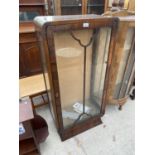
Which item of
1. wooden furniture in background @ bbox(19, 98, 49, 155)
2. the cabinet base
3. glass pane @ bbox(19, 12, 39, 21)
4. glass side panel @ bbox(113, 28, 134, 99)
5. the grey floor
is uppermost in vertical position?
glass pane @ bbox(19, 12, 39, 21)

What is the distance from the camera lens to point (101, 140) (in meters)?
1.47

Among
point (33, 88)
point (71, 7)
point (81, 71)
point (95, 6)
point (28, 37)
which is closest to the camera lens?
point (81, 71)

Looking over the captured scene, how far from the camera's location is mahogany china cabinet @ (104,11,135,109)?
4.04 feet

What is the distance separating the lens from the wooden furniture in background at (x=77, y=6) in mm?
2239

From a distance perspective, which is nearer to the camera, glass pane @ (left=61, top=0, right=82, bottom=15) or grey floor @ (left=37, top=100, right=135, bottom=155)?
grey floor @ (left=37, top=100, right=135, bottom=155)

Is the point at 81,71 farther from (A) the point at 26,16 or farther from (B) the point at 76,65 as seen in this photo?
(A) the point at 26,16

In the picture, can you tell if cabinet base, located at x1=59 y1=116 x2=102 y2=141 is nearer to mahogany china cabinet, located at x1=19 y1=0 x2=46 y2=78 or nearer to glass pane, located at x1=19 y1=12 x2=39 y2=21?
mahogany china cabinet, located at x1=19 y1=0 x2=46 y2=78

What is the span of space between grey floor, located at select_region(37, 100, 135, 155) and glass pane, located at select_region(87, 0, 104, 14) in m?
1.84

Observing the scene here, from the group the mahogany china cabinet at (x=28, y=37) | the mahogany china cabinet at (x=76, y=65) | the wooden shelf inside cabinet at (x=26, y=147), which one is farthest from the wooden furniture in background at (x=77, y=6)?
the wooden shelf inside cabinet at (x=26, y=147)

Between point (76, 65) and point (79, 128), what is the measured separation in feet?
2.31

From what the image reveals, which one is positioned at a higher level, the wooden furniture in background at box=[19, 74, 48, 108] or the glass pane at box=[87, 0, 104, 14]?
the glass pane at box=[87, 0, 104, 14]

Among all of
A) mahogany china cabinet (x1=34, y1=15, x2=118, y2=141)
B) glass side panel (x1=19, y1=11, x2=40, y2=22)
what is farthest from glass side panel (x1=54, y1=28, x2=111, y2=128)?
glass side panel (x1=19, y1=11, x2=40, y2=22)

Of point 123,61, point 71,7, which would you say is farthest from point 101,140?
point 71,7
